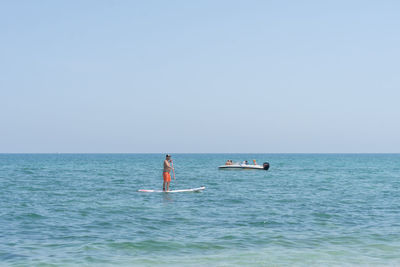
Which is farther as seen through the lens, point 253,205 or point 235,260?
point 253,205

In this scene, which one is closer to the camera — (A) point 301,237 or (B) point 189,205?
(A) point 301,237

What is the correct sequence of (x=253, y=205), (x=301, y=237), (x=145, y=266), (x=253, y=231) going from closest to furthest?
(x=145, y=266)
(x=301, y=237)
(x=253, y=231)
(x=253, y=205)

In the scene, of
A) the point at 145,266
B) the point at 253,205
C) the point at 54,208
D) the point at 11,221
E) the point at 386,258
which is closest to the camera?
the point at 145,266

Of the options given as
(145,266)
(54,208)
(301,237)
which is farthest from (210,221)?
(54,208)

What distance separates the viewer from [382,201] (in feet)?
88.2

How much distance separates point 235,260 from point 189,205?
12288 mm

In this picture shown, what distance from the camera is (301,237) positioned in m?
15.5

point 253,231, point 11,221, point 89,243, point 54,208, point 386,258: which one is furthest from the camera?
point 54,208

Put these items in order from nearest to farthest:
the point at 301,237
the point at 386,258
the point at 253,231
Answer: the point at 386,258 → the point at 301,237 → the point at 253,231

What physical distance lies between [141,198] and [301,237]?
14447mm

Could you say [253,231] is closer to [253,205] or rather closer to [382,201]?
[253,205]

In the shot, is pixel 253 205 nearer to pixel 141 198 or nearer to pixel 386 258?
pixel 141 198

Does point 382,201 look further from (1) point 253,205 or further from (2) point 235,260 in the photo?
(2) point 235,260

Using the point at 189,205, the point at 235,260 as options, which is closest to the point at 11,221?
the point at 189,205
